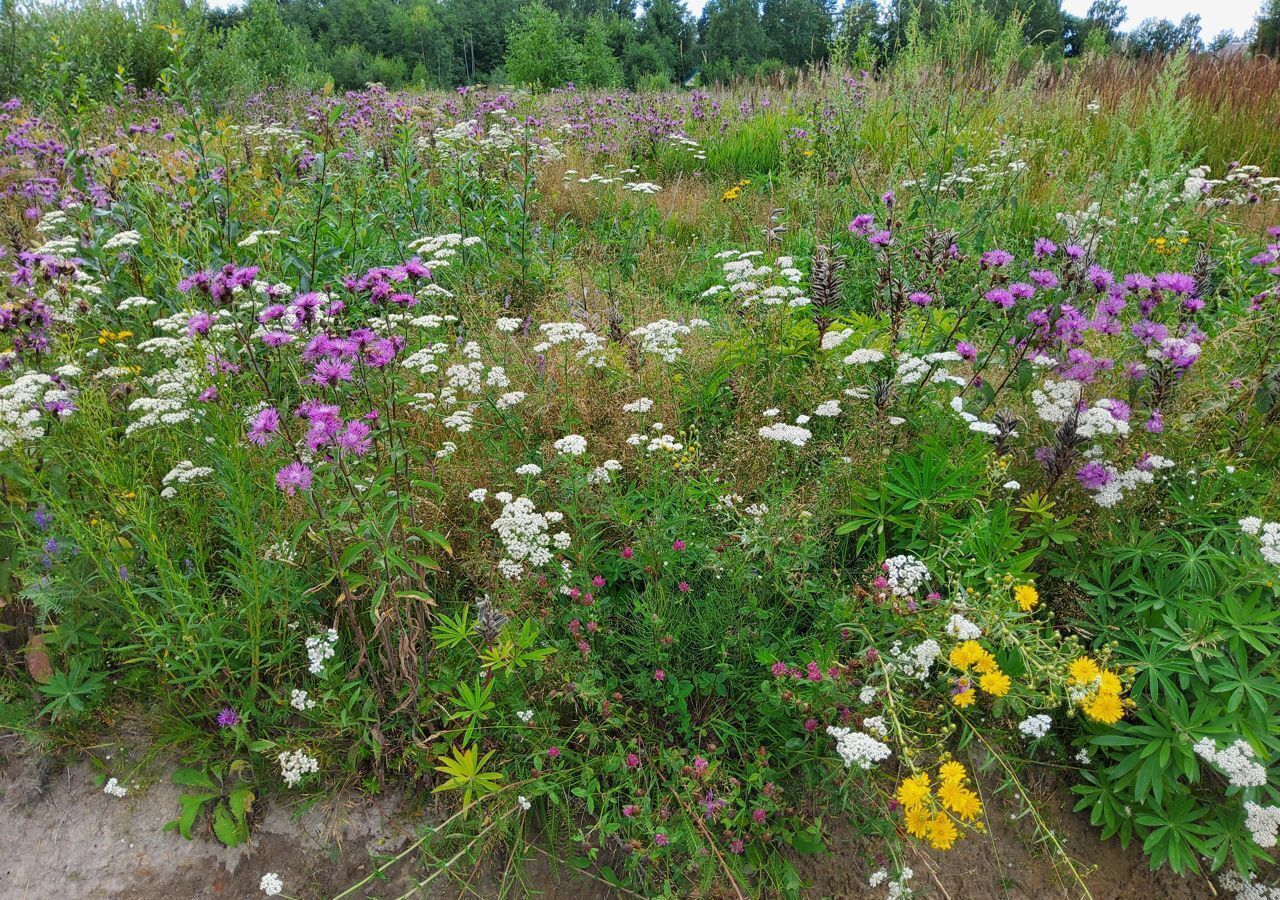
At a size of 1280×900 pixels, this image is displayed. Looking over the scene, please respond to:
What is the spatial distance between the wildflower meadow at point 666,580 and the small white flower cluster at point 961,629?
0.03 metres

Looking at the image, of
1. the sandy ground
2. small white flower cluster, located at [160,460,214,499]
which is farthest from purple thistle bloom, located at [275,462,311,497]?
the sandy ground

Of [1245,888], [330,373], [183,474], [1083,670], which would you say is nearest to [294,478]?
[330,373]

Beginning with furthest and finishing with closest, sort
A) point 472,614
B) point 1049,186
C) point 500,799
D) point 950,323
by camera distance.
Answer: point 1049,186, point 950,323, point 472,614, point 500,799

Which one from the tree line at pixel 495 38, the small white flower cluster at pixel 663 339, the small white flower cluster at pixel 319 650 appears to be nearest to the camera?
the small white flower cluster at pixel 319 650

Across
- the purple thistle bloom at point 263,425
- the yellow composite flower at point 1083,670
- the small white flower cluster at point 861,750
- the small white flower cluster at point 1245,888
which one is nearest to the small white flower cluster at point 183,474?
the purple thistle bloom at point 263,425

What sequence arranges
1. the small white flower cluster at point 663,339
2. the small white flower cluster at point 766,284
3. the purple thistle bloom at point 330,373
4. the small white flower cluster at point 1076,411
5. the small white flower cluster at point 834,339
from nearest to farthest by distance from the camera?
1. the purple thistle bloom at point 330,373
2. the small white flower cluster at point 1076,411
3. the small white flower cluster at point 834,339
4. the small white flower cluster at point 663,339
5. the small white flower cluster at point 766,284

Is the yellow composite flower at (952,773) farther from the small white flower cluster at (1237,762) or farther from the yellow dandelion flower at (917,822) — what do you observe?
the small white flower cluster at (1237,762)

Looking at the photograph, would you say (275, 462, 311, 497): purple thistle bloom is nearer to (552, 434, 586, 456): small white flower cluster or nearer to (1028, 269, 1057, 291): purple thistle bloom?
(552, 434, 586, 456): small white flower cluster

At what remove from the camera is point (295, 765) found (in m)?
2.01

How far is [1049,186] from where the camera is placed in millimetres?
5379

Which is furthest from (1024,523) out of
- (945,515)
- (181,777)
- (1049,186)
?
(1049,186)

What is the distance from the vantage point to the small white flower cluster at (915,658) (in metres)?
1.80

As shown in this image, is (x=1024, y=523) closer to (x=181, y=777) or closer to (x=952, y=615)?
(x=952, y=615)

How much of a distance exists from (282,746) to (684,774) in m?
1.26
